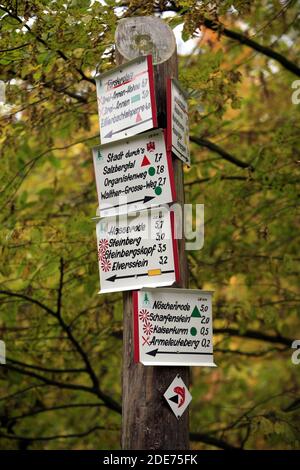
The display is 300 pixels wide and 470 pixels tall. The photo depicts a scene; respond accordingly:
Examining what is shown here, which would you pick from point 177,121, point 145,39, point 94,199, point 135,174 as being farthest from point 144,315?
point 94,199

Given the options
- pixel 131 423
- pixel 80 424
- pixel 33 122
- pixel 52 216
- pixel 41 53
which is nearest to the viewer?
pixel 131 423

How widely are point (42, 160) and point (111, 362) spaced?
2.64m

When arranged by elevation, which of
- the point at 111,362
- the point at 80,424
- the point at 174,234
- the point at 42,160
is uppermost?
the point at 42,160

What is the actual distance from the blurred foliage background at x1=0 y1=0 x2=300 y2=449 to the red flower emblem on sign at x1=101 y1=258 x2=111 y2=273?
4.26 feet

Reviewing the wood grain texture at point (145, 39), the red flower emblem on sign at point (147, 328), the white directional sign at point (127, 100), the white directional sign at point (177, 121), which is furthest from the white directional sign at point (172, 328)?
the wood grain texture at point (145, 39)

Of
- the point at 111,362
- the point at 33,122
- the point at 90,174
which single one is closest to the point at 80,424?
the point at 111,362

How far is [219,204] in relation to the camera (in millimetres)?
5891

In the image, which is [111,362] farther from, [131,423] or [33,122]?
[131,423]

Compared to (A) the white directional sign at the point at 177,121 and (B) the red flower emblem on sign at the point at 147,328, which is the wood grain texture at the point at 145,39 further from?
(B) the red flower emblem on sign at the point at 147,328

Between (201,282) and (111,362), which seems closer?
(201,282)

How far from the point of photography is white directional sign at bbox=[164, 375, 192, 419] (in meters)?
3.24

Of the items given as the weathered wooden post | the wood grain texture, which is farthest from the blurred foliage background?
the weathered wooden post

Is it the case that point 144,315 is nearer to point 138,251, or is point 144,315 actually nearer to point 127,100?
point 138,251

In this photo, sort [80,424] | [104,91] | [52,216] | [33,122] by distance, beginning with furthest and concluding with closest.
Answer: [80,424] → [52,216] → [33,122] → [104,91]
